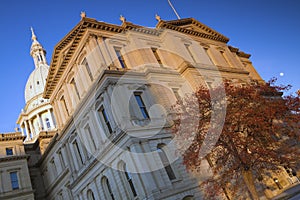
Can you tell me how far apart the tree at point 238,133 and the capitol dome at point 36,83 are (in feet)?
208

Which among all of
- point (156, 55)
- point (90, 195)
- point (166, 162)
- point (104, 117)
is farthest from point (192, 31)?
point (90, 195)

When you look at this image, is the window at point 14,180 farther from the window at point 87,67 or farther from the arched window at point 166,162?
the arched window at point 166,162

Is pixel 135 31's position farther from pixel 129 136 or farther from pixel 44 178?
pixel 44 178

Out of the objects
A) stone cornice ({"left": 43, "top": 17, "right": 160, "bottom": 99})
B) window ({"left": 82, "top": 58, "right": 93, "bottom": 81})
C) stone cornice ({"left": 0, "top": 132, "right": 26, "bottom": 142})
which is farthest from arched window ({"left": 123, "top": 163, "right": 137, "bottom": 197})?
stone cornice ({"left": 0, "top": 132, "right": 26, "bottom": 142})

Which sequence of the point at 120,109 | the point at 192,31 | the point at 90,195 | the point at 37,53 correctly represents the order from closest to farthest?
the point at 120,109
the point at 90,195
the point at 192,31
the point at 37,53

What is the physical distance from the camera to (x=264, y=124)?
52.6 ft

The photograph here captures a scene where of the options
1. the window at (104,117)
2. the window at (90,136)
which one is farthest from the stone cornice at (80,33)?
the window at (90,136)

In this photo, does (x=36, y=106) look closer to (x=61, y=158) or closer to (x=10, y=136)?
(x=10, y=136)

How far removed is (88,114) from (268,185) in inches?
641

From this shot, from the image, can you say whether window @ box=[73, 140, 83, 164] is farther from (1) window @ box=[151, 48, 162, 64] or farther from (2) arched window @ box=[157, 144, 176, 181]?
(1) window @ box=[151, 48, 162, 64]

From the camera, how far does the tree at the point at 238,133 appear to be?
51.3ft

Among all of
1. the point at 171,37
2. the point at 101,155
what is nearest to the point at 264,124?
the point at 101,155

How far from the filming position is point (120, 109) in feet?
71.1

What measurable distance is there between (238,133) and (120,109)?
29.7 ft
